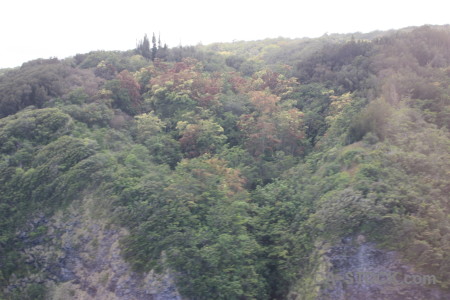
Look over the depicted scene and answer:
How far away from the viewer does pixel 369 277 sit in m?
8.58

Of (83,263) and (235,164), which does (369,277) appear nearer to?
(235,164)

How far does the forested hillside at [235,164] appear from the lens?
9.71 meters

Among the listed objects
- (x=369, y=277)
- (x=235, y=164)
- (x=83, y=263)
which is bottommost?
(x=83, y=263)

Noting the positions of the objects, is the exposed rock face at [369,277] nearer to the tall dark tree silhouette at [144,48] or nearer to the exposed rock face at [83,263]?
the exposed rock face at [83,263]

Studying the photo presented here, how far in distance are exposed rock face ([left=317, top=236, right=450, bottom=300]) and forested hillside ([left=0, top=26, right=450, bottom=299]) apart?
24 centimetres

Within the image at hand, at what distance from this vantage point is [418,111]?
12.5 m

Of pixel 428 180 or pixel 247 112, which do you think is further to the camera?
pixel 247 112

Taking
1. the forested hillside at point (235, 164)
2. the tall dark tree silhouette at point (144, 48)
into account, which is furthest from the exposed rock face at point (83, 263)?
the tall dark tree silhouette at point (144, 48)

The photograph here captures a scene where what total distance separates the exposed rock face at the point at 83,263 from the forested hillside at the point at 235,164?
0.16 m

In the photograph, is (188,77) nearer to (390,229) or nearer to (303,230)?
(303,230)

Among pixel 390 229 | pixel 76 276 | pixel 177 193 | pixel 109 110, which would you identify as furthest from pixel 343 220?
pixel 109 110

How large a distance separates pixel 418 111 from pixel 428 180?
3.56 meters

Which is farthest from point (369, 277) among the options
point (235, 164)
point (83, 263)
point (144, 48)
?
point (144, 48)

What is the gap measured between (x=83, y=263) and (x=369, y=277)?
7.42 m
